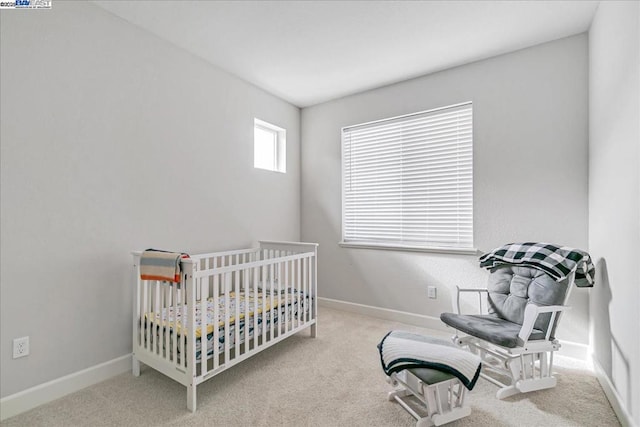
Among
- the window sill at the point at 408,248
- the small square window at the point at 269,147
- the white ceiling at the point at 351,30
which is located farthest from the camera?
the small square window at the point at 269,147

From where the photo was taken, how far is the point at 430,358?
1.56m

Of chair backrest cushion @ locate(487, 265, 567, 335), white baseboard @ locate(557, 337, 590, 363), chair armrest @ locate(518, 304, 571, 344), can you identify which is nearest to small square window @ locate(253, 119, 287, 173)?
chair backrest cushion @ locate(487, 265, 567, 335)

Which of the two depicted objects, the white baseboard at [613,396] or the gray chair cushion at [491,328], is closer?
the white baseboard at [613,396]

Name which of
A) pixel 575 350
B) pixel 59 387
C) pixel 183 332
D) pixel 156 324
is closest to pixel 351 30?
pixel 183 332

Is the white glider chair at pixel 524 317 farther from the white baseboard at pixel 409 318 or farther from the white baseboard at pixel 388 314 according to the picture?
the white baseboard at pixel 388 314

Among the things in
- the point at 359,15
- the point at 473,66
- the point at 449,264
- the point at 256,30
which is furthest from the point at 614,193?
the point at 256,30

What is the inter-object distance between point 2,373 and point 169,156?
1.64m

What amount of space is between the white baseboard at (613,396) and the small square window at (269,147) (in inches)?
126

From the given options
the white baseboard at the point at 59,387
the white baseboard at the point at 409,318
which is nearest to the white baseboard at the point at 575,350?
the white baseboard at the point at 409,318

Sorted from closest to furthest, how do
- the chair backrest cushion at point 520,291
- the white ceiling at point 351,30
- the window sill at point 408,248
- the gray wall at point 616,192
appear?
1. the gray wall at point 616,192
2. the chair backrest cushion at point 520,291
3. the white ceiling at point 351,30
4. the window sill at point 408,248

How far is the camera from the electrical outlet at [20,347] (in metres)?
1.72

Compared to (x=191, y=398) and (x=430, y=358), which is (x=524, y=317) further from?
(x=191, y=398)

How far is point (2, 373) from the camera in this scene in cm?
167

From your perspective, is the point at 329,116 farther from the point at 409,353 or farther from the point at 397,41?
the point at 409,353
